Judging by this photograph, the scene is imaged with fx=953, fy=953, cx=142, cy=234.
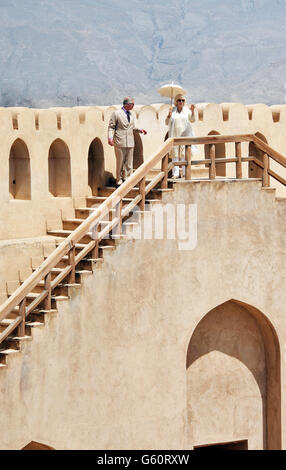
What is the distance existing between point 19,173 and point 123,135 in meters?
1.83

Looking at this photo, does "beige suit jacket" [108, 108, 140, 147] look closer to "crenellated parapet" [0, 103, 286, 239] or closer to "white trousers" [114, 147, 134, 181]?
"white trousers" [114, 147, 134, 181]

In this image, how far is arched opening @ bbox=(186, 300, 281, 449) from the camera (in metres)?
15.2

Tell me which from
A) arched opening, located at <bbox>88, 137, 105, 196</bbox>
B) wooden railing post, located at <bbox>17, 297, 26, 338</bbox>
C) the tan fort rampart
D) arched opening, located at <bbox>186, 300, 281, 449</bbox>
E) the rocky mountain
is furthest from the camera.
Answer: the rocky mountain

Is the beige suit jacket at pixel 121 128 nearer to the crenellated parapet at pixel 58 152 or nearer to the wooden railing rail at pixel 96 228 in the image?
the crenellated parapet at pixel 58 152

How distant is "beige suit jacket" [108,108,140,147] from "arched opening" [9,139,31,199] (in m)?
1.49

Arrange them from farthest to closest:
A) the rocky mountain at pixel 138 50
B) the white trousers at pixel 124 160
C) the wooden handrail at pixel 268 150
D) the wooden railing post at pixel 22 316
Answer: the rocky mountain at pixel 138 50 < the white trousers at pixel 124 160 < the wooden handrail at pixel 268 150 < the wooden railing post at pixel 22 316

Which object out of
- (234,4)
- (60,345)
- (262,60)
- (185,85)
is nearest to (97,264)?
(60,345)

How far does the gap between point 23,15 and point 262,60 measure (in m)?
22.6

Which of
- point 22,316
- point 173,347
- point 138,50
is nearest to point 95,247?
point 22,316

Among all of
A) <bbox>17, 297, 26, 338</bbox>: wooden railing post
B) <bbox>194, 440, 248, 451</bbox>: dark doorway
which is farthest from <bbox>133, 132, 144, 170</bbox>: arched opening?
<bbox>17, 297, 26, 338</bbox>: wooden railing post

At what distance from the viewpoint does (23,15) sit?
8862 cm

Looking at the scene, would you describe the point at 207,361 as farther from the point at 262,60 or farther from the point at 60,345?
the point at 262,60

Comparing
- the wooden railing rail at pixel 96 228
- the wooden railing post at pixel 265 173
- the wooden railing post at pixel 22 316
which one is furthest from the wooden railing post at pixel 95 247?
the wooden railing post at pixel 265 173

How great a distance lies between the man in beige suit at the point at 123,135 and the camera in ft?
51.4
